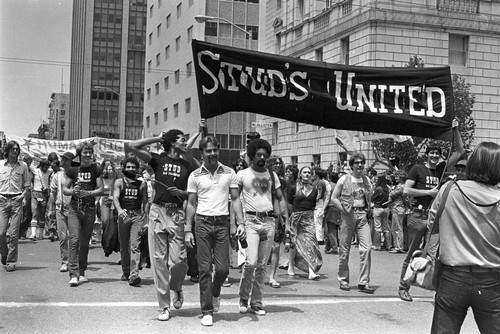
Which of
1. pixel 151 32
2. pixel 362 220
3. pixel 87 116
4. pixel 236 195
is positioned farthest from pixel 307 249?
pixel 87 116

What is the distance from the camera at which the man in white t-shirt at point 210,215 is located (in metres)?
7.05

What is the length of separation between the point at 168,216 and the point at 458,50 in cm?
2417

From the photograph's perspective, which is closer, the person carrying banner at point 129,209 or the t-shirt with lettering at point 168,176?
the t-shirt with lettering at point 168,176

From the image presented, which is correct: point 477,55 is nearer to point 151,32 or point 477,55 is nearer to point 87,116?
point 151,32

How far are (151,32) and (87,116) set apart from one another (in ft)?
224

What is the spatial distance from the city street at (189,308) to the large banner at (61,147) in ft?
30.6

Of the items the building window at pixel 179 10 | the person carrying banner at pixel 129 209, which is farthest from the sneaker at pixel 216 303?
the building window at pixel 179 10

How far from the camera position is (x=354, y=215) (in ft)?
31.3

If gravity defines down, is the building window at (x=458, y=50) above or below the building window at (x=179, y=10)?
below

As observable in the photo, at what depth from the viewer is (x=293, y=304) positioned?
8156mm

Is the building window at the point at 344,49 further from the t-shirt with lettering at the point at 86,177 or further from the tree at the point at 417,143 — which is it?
the t-shirt with lettering at the point at 86,177

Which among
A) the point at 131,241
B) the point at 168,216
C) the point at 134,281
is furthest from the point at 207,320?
the point at 131,241

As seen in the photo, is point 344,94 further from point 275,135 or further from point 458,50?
point 275,135

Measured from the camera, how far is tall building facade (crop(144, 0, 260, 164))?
4662cm
